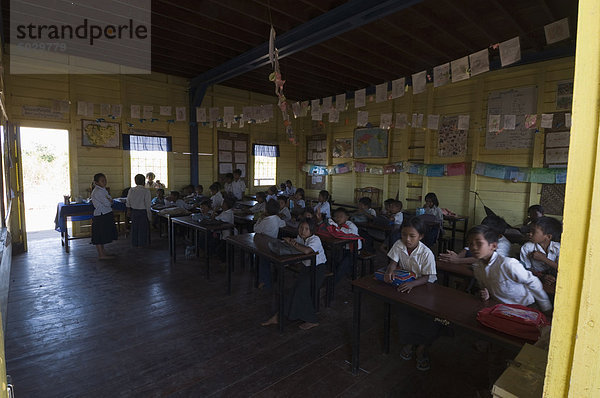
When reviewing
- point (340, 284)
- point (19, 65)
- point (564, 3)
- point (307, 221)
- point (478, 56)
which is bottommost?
point (340, 284)

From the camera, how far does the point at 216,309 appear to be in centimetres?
364

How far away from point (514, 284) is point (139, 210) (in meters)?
6.12

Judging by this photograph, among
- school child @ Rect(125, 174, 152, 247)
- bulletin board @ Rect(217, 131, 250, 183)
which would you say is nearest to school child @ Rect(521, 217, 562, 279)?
school child @ Rect(125, 174, 152, 247)

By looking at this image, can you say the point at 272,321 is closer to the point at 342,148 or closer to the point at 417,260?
the point at 417,260

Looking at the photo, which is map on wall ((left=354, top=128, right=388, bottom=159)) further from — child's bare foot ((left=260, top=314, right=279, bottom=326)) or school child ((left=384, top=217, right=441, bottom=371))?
child's bare foot ((left=260, top=314, right=279, bottom=326))

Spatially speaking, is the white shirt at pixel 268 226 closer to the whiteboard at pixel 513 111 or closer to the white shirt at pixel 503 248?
the white shirt at pixel 503 248

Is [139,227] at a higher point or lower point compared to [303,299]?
higher

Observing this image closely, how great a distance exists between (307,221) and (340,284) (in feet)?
4.87

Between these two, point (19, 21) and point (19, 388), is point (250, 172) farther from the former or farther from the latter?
point (19, 388)

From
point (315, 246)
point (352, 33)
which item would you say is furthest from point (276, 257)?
point (352, 33)

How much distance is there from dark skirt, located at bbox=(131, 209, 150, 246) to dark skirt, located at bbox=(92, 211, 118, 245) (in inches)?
21.4

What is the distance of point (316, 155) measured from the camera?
11.2 meters

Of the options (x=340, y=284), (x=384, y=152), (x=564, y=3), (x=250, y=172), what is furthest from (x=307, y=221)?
(x=250, y=172)

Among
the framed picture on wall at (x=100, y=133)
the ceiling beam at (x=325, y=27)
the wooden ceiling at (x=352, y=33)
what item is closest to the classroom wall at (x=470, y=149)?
the wooden ceiling at (x=352, y=33)
